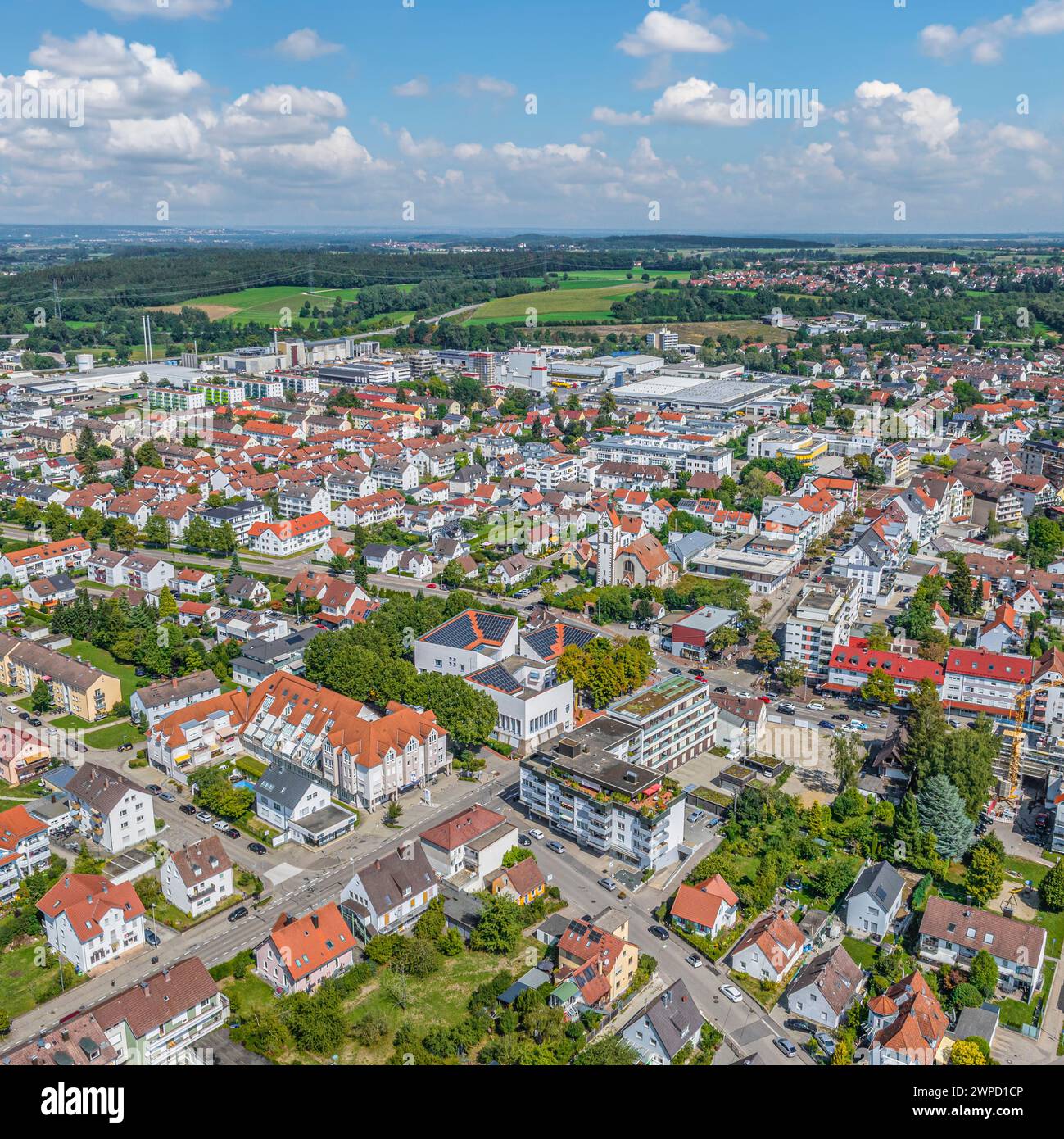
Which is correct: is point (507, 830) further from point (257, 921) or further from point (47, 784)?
point (47, 784)

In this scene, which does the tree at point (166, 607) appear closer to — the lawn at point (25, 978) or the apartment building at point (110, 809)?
the apartment building at point (110, 809)

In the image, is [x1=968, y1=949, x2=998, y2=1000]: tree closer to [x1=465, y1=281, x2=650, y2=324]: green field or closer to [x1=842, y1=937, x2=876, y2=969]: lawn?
[x1=842, y1=937, x2=876, y2=969]: lawn

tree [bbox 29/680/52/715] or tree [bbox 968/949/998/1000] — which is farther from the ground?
tree [bbox 29/680/52/715]

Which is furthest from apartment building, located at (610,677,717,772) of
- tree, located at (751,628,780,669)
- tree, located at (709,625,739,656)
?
tree, located at (709,625,739,656)

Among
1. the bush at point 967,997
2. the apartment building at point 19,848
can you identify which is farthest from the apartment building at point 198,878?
the bush at point 967,997

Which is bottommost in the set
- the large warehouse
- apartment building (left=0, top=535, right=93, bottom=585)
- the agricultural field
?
apartment building (left=0, top=535, right=93, bottom=585)

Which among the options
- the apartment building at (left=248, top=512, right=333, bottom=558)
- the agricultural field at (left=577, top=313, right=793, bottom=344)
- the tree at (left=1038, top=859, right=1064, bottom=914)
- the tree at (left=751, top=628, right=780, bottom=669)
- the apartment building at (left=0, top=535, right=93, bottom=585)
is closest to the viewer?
the tree at (left=1038, top=859, right=1064, bottom=914)
